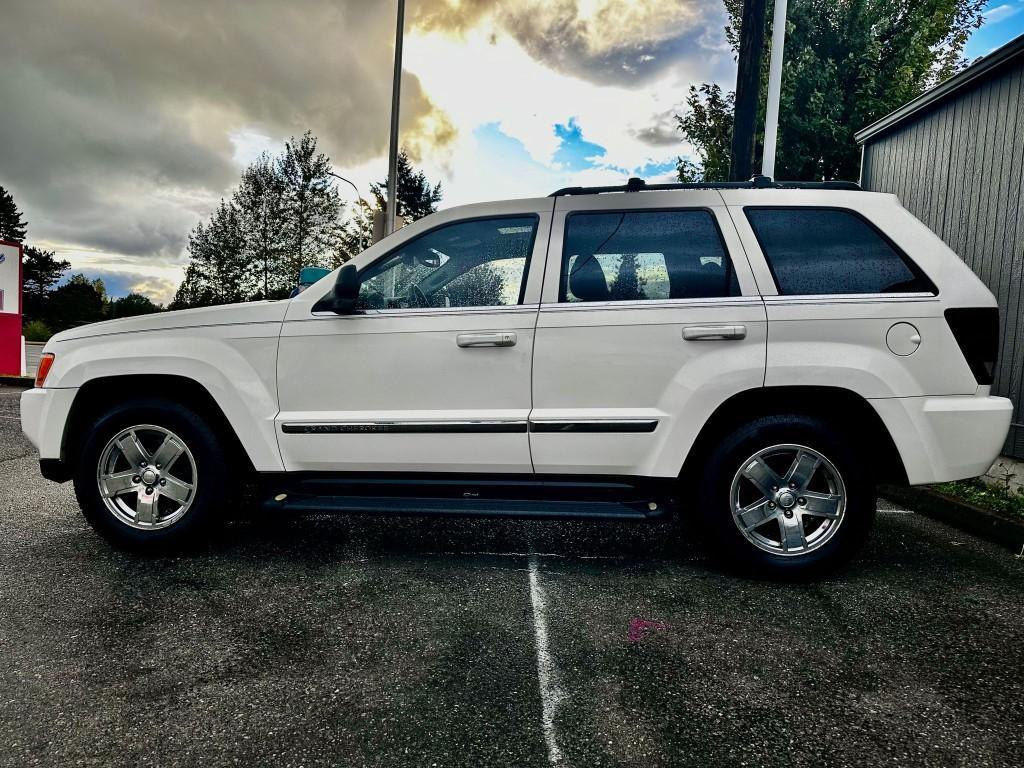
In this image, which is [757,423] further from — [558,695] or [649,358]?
[558,695]

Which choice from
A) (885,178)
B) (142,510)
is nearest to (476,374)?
(142,510)

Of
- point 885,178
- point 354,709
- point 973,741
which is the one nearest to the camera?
point 973,741

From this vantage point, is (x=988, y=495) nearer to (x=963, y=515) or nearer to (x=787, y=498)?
(x=963, y=515)

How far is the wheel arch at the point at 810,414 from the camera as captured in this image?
3551 millimetres

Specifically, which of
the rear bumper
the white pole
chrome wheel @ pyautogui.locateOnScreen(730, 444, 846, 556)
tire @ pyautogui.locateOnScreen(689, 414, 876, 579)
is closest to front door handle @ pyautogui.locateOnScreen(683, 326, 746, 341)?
tire @ pyautogui.locateOnScreen(689, 414, 876, 579)

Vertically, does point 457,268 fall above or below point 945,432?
above

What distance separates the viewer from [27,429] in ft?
12.8

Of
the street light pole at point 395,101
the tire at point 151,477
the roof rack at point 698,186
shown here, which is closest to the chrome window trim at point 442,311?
the roof rack at point 698,186

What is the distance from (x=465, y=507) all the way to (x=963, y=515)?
11.7 feet

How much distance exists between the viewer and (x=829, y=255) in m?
3.59

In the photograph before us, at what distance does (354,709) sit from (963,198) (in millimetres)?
8213

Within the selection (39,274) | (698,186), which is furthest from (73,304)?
(698,186)

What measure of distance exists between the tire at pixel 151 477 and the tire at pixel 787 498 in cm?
270

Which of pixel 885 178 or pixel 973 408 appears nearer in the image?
pixel 973 408
